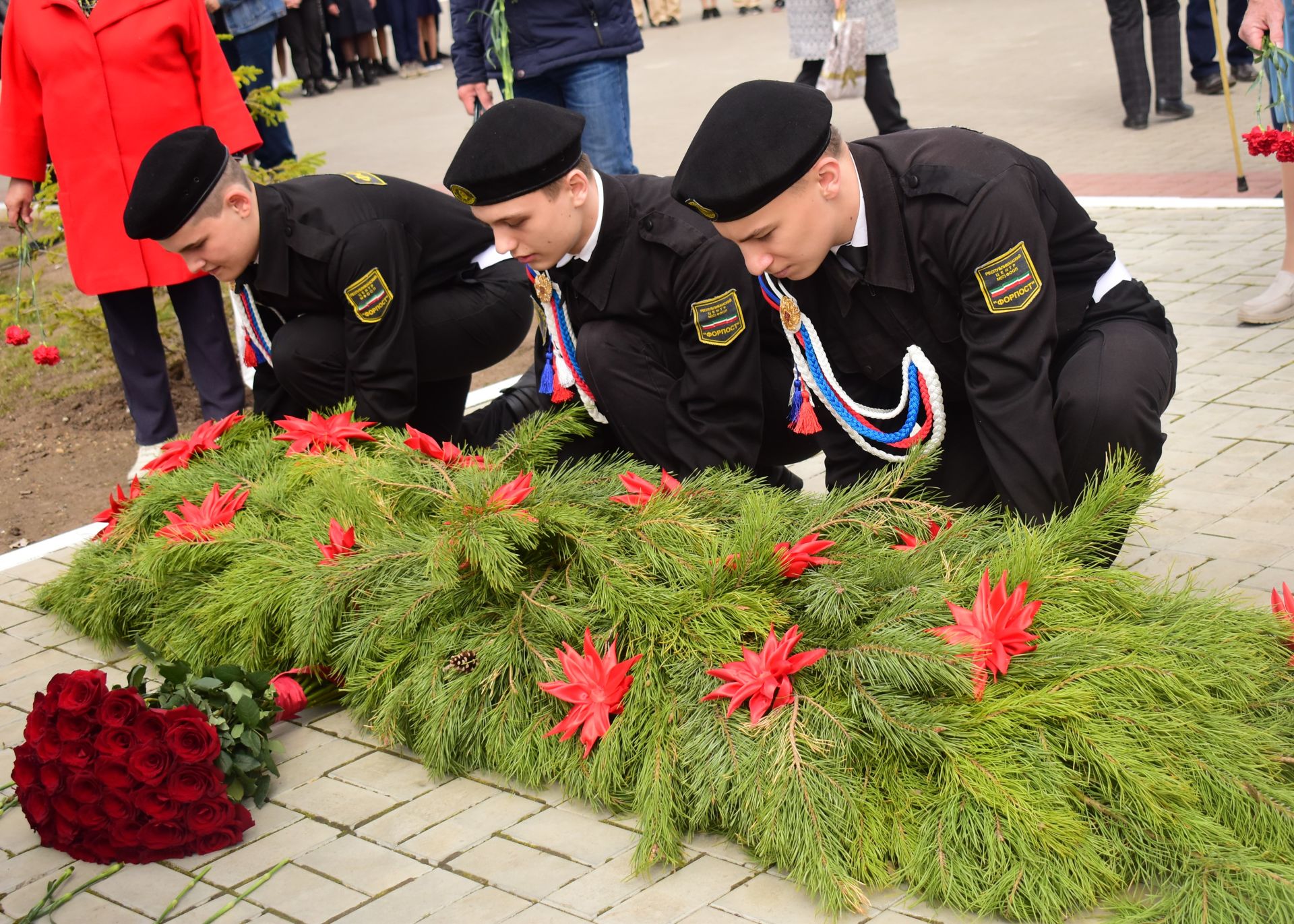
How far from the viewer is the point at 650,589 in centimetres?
249

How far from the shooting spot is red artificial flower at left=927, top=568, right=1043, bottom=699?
221cm

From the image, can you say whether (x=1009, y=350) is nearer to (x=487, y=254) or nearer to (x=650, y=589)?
(x=650, y=589)

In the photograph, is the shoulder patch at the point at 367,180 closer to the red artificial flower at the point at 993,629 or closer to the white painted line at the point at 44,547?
the white painted line at the point at 44,547

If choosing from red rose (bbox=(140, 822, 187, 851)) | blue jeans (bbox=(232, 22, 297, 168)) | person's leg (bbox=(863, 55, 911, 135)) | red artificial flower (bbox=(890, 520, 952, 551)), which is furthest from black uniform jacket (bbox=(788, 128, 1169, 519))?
person's leg (bbox=(863, 55, 911, 135))

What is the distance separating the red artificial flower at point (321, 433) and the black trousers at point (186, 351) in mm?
1474

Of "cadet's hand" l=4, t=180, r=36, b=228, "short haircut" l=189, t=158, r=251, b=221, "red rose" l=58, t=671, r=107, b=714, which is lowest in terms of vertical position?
"red rose" l=58, t=671, r=107, b=714

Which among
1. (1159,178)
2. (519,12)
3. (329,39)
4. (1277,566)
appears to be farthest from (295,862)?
(329,39)

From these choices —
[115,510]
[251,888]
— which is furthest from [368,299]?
[251,888]

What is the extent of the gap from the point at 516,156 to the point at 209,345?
212 centimetres

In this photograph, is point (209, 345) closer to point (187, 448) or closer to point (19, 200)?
point (19, 200)

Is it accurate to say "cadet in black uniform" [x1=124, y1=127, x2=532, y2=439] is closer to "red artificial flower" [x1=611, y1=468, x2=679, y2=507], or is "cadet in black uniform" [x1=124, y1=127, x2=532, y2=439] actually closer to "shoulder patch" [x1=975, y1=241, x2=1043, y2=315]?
"red artificial flower" [x1=611, y1=468, x2=679, y2=507]

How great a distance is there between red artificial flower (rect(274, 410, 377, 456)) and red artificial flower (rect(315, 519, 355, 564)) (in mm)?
457

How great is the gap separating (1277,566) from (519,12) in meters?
3.69

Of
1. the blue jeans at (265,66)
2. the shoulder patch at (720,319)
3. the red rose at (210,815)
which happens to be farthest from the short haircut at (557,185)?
the blue jeans at (265,66)
